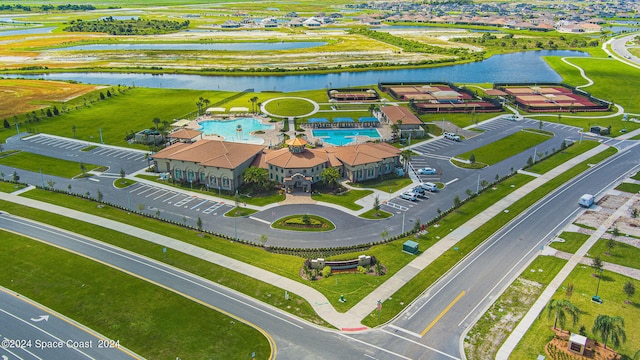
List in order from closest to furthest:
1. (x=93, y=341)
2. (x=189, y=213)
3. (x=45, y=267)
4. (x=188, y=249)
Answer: (x=93, y=341) < (x=45, y=267) < (x=188, y=249) < (x=189, y=213)

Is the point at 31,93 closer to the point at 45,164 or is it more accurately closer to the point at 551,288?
the point at 45,164

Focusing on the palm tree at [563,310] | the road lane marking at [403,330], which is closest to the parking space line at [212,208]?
the road lane marking at [403,330]

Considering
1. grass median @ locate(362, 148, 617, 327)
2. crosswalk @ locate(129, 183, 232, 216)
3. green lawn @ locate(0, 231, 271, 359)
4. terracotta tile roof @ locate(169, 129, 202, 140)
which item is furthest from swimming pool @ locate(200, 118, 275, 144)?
grass median @ locate(362, 148, 617, 327)

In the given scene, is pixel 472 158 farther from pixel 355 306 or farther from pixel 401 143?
pixel 355 306

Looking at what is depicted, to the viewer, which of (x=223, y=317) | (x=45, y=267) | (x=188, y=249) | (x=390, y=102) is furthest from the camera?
(x=390, y=102)

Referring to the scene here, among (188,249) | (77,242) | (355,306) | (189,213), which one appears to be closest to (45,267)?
(77,242)

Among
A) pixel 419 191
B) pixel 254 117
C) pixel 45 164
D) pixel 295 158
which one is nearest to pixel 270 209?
pixel 295 158
